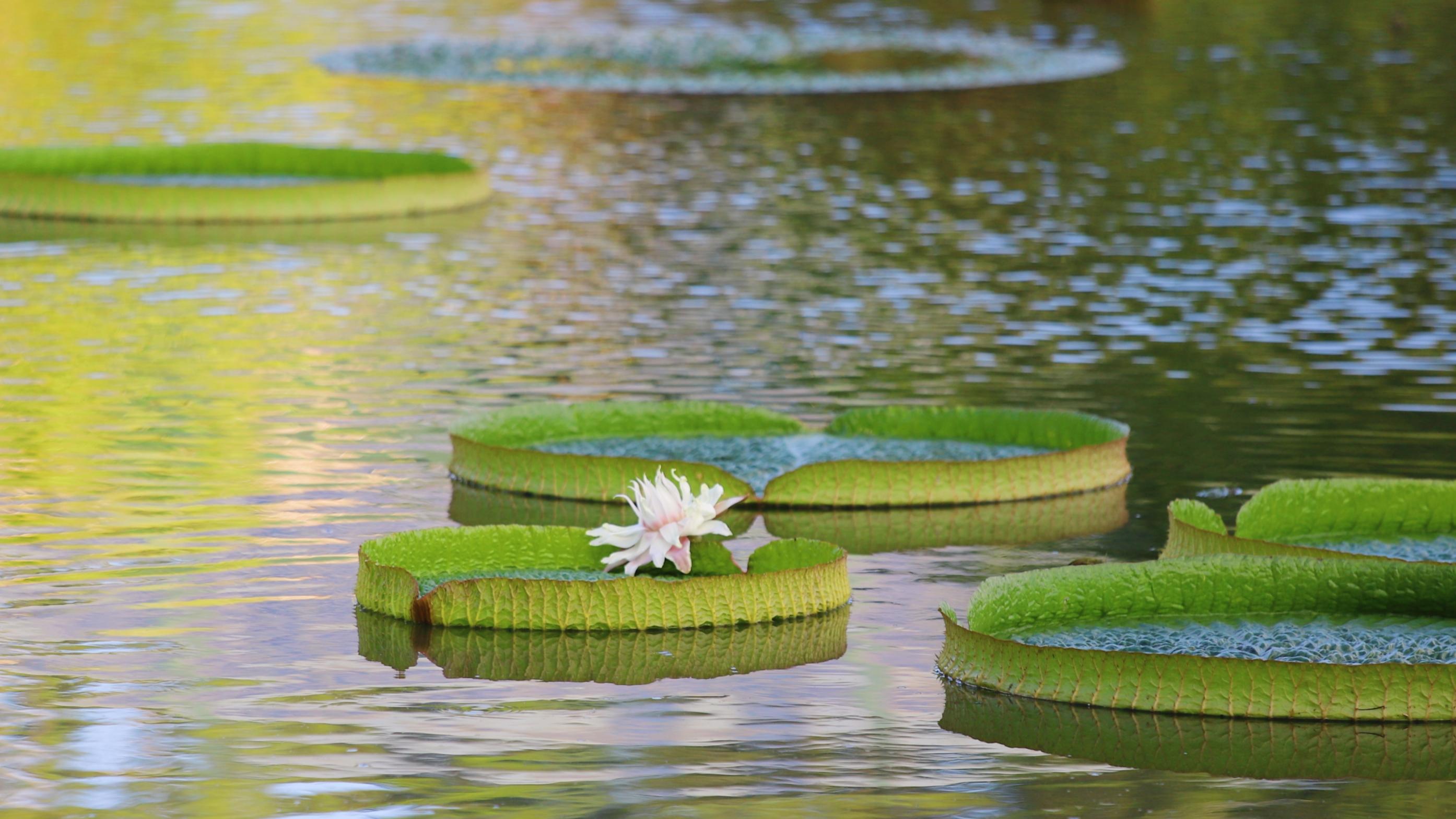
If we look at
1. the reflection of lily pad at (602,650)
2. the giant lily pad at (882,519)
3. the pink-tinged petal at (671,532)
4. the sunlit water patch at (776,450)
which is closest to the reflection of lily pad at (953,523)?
the giant lily pad at (882,519)

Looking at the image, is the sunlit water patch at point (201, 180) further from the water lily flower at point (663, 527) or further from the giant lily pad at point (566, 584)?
the water lily flower at point (663, 527)

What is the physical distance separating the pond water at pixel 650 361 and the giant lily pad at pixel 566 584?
24 cm

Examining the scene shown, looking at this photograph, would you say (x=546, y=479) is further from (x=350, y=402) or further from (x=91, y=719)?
(x=91, y=719)

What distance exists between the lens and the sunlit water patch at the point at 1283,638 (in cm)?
759

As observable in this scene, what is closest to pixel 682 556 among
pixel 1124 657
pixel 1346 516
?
pixel 1124 657

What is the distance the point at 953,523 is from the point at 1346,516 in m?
1.83

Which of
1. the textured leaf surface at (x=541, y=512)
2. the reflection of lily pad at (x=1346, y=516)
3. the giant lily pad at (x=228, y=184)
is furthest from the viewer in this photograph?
the giant lily pad at (x=228, y=184)

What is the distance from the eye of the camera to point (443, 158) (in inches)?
915

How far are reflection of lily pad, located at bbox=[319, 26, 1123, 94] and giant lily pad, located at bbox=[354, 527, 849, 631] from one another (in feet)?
79.6

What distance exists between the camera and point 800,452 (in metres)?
11.3

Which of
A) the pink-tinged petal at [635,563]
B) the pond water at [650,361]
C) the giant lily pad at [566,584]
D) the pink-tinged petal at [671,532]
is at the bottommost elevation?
the pond water at [650,361]

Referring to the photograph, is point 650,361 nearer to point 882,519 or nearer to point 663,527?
point 882,519

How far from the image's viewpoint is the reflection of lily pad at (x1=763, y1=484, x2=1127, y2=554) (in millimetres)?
10172

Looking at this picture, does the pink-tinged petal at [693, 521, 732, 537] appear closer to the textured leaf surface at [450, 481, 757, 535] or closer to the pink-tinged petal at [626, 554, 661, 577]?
the pink-tinged petal at [626, 554, 661, 577]
